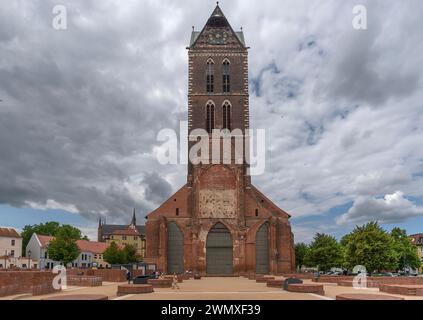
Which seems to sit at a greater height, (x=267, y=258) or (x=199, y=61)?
(x=199, y=61)

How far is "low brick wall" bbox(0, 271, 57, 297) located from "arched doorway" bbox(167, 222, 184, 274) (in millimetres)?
28228

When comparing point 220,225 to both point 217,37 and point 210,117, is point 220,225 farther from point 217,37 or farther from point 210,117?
point 217,37

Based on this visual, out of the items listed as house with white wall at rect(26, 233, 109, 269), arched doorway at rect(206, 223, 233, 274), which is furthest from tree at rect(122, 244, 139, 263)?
arched doorway at rect(206, 223, 233, 274)

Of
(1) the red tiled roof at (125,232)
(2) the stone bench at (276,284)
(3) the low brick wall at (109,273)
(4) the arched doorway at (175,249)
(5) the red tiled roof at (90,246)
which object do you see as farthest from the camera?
(1) the red tiled roof at (125,232)

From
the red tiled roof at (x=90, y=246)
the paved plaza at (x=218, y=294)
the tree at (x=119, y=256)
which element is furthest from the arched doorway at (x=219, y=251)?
the red tiled roof at (x=90, y=246)

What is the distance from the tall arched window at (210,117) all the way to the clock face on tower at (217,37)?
9155 mm

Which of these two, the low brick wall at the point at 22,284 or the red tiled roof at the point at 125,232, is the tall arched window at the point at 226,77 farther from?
the red tiled roof at the point at 125,232

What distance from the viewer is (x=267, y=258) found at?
52812 mm

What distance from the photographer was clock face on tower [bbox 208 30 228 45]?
63.3m

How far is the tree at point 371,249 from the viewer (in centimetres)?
4375

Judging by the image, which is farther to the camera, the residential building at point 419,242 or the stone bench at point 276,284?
the residential building at point 419,242

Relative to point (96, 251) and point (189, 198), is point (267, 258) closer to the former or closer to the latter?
point (189, 198)
